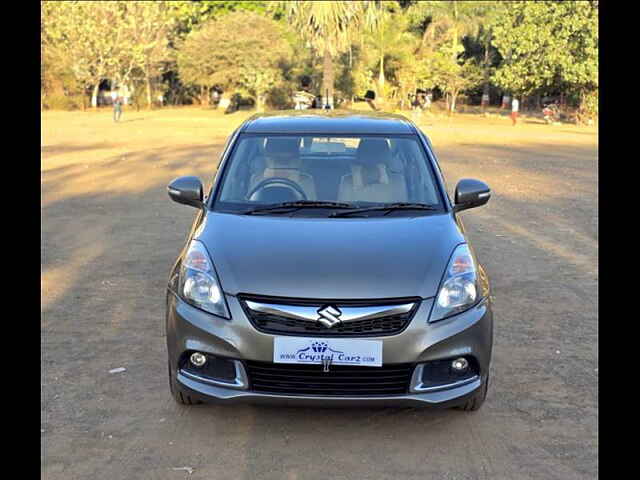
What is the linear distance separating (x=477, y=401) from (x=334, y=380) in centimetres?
94

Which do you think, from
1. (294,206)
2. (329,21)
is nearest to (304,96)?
(329,21)

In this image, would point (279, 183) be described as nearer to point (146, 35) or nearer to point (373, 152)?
point (373, 152)

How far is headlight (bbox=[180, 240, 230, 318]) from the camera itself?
397 cm

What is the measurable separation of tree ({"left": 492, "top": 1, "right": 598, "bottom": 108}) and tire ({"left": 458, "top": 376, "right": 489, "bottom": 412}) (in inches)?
1335

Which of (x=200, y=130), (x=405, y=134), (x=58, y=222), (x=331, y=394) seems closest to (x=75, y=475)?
(x=331, y=394)

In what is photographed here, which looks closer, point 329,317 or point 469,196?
point 329,317

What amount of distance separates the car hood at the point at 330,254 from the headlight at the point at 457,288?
57mm

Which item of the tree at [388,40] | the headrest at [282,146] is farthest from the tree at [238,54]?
the headrest at [282,146]

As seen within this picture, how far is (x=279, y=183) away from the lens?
517cm

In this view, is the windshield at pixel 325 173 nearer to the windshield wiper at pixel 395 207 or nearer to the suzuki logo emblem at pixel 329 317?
the windshield wiper at pixel 395 207

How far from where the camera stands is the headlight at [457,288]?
395cm

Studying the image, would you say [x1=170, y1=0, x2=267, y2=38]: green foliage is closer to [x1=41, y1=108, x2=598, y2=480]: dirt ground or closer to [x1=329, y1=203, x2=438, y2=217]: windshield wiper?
[x1=41, y1=108, x2=598, y2=480]: dirt ground

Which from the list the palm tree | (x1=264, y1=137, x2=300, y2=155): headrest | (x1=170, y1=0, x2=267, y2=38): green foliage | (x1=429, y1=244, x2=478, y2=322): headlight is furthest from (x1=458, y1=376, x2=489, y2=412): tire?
(x1=170, y1=0, x2=267, y2=38): green foliage
